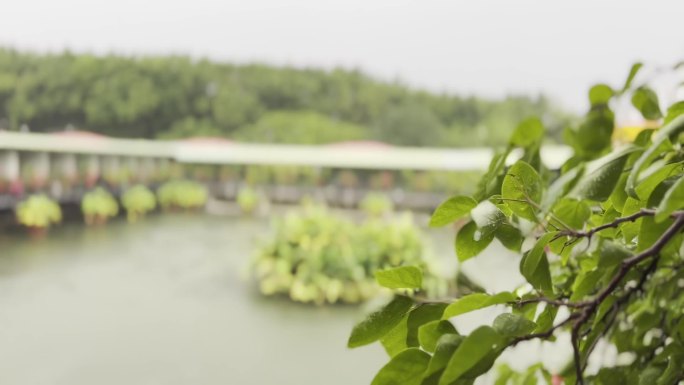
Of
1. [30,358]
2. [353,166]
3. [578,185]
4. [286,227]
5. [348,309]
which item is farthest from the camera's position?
[353,166]

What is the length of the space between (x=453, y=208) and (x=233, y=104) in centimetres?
258

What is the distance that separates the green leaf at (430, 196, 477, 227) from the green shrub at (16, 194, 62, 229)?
180 centimetres

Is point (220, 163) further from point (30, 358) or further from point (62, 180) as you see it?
point (30, 358)

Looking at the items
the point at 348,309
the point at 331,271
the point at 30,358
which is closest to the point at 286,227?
the point at 331,271

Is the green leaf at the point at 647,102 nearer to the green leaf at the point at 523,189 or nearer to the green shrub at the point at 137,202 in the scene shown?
the green leaf at the point at 523,189

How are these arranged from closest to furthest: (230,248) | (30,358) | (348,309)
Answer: (30,358) < (348,309) < (230,248)

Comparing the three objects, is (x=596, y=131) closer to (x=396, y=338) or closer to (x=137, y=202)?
(x=396, y=338)

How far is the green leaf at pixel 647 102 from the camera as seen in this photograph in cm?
24

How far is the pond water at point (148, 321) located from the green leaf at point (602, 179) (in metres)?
1.15

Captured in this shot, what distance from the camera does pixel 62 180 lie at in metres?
2.08

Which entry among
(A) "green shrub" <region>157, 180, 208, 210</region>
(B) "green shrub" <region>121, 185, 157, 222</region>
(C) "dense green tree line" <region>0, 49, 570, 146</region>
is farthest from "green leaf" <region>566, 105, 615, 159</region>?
(A) "green shrub" <region>157, 180, 208, 210</region>

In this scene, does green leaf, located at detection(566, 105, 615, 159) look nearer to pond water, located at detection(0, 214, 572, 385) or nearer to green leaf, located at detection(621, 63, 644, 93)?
green leaf, located at detection(621, 63, 644, 93)

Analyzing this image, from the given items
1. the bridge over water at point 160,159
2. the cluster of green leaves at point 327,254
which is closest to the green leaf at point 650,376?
the bridge over water at point 160,159

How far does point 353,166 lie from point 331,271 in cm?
128
